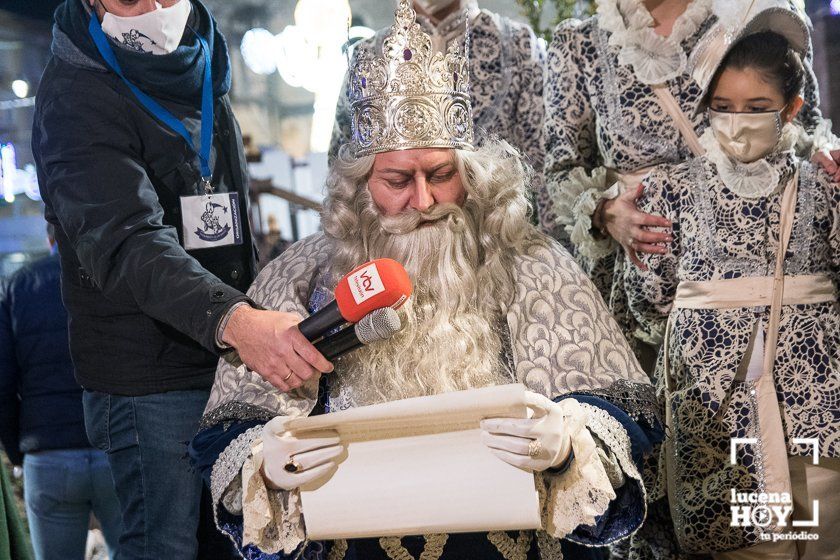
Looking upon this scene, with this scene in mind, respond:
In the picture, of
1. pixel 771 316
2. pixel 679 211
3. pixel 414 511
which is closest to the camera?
pixel 414 511

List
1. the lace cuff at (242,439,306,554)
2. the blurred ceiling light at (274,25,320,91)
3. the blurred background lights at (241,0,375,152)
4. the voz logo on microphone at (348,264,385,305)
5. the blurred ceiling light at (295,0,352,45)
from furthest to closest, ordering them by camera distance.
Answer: the blurred ceiling light at (274,25,320,91)
the blurred background lights at (241,0,375,152)
the blurred ceiling light at (295,0,352,45)
the lace cuff at (242,439,306,554)
the voz logo on microphone at (348,264,385,305)

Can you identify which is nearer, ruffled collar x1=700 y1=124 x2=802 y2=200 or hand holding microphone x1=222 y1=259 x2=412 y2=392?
hand holding microphone x1=222 y1=259 x2=412 y2=392

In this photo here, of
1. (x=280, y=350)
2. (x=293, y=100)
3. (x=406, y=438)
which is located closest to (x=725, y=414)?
(x=406, y=438)

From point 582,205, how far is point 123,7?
60.9 inches

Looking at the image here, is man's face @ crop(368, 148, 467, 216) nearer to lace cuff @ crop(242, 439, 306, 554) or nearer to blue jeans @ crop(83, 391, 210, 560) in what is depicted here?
lace cuff @ crop(242, 439, 306, 554)

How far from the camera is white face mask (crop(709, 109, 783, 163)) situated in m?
2.77

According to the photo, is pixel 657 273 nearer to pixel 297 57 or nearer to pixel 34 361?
pixel 34 361

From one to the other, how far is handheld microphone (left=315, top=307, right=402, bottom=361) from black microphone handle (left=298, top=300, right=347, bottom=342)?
0.02 meters

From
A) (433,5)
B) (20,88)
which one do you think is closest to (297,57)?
(20,88)

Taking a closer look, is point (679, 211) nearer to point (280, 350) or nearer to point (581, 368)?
point (581, 368)

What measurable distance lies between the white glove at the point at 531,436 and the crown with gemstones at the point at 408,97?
0.82 meters

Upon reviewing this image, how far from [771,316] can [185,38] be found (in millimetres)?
1911

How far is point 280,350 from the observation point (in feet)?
7.32

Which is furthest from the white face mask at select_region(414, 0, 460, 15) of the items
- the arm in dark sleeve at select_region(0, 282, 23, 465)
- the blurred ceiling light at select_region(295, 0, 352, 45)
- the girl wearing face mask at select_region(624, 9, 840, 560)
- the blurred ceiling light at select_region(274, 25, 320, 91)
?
the blurred ceiling light at select_region(274, 25, 320, 91)
